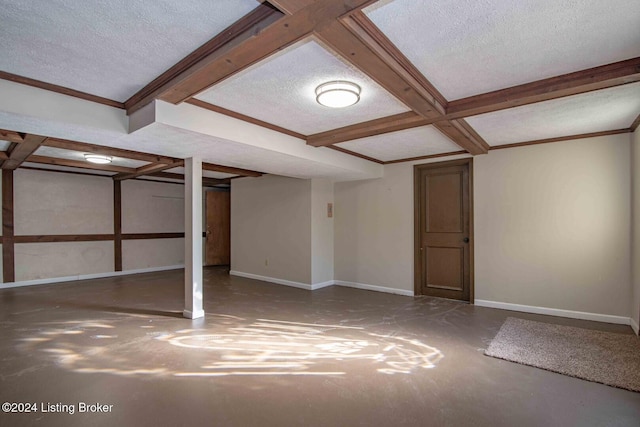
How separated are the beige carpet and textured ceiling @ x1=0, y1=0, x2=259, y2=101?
11.2ft

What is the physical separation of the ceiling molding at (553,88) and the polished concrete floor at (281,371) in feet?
7.25

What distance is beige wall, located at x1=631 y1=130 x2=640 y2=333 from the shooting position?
348cm

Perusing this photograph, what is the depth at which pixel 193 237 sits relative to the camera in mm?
4086

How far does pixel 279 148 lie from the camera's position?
3754 mm

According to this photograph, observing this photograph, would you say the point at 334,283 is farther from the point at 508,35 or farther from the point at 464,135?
the point at 508,35

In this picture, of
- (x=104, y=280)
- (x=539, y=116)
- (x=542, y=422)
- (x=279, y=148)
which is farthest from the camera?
(x=104, y=280)

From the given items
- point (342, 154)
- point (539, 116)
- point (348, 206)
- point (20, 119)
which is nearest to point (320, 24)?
point (20, 119)

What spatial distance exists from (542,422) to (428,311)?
243 centimetres

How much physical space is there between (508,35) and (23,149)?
5.28 meters

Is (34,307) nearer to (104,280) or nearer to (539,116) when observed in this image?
(104,280)

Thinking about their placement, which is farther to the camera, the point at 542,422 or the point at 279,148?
the point at 279,148

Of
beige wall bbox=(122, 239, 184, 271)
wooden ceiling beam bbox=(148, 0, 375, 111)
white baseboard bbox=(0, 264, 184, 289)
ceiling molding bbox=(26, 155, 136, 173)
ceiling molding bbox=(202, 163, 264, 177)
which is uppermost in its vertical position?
wooden ceiling beam bbox=(148, 0, 375, 111)

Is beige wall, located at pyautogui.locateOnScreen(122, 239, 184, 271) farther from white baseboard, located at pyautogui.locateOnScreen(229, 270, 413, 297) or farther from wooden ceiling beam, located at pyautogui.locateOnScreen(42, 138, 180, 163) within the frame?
wooden ceiling beam, located at pyautogui.locateOnScreen(42, 138, 180, 163)

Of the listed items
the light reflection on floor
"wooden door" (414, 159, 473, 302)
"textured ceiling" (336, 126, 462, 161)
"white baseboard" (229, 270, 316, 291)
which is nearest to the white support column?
the light reflection on floor
